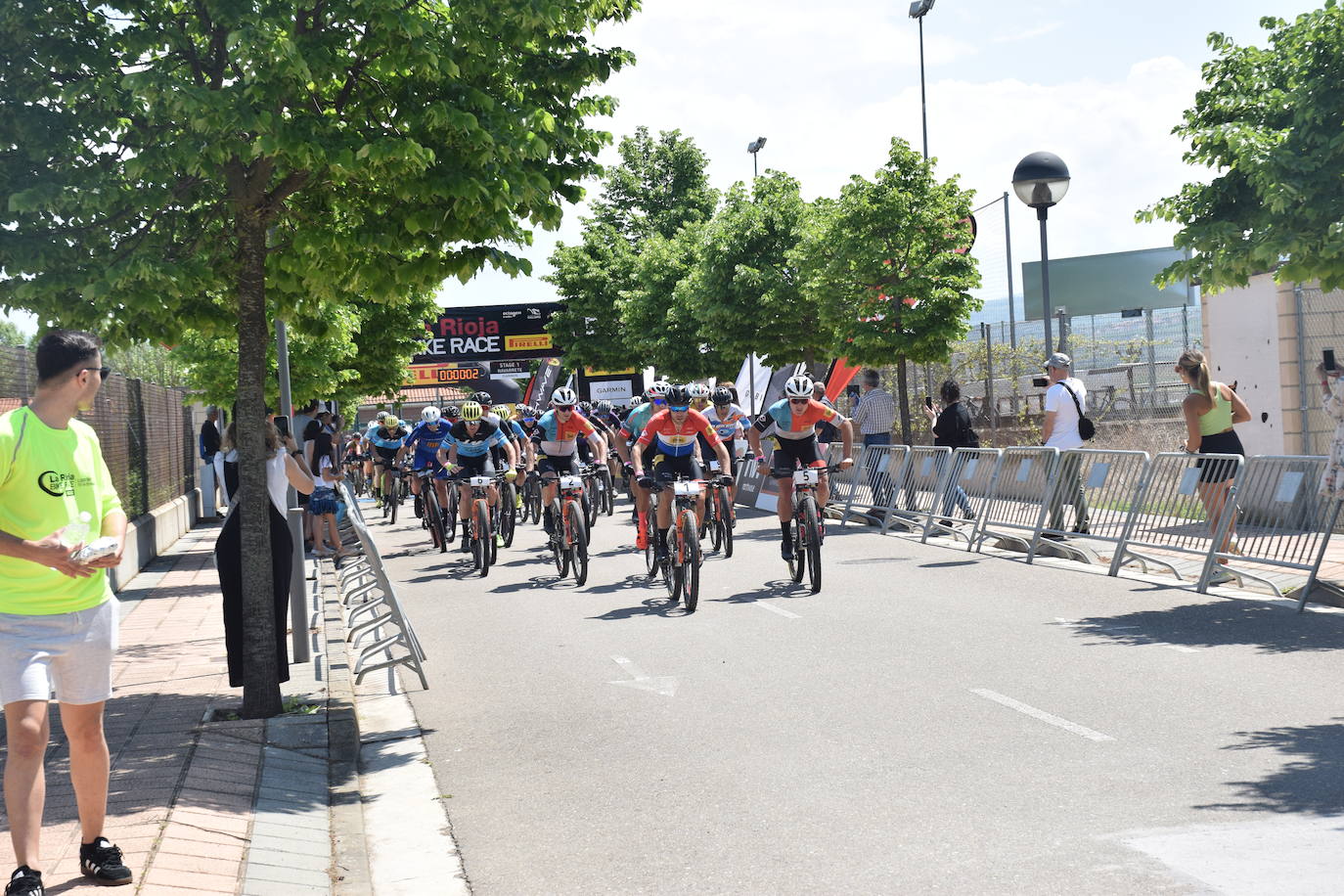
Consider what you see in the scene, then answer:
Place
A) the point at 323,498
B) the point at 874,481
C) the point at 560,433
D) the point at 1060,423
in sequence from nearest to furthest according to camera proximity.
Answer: the point at 1060,423, the point at 560,433, the point at 323,498, the point at 874,481

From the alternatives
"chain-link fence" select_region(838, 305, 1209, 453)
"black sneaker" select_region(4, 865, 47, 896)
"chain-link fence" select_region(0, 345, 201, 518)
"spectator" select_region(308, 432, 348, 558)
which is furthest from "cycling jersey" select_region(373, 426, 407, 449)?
"black sneaker" select_region(4, 865, 47, 896)

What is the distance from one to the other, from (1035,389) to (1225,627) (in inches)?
827

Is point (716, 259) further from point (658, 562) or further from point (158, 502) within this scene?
point (658, 562)

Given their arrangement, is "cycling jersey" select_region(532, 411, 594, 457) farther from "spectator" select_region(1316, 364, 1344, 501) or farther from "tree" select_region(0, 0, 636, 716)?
"spectator" select_region(1316, 364, 1344, 501)

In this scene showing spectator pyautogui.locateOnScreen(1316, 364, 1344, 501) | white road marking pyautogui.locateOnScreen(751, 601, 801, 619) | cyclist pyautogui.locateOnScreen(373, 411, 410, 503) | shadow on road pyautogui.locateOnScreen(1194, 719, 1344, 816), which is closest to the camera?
shadow on road pyautogui.locateOnScreen(1194, 719, 1344, 816)

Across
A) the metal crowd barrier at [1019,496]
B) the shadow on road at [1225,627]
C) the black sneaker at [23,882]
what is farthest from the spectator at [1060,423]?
the black sneaker at [23,882]

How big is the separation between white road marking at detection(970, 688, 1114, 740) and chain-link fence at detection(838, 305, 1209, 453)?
14.4 metres

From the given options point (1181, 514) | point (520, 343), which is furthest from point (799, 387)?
point (520, 343)

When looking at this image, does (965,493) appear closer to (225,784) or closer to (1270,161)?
(1270,161)

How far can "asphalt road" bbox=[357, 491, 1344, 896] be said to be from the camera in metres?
5.36

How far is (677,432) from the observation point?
1380cm

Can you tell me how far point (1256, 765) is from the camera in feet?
21.2

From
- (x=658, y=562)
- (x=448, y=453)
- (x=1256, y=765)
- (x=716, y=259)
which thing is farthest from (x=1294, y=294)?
(x=716, y=259)

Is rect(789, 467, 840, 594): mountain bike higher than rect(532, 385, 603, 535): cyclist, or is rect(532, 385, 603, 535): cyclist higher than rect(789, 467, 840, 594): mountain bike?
rect(532, 385, 603, 535): cyclist
